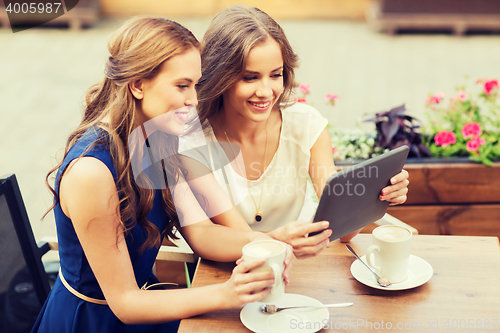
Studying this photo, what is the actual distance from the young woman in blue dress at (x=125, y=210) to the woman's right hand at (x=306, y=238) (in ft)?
0.43

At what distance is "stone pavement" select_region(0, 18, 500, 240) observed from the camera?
4250 millimetres

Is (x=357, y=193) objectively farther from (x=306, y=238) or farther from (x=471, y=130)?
(x=471, y=130)

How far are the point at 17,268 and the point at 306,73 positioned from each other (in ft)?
15.0

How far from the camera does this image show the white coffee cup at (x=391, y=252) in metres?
1.15

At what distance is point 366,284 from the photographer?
117 centimetres

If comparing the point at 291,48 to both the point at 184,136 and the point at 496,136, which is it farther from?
the point at 496,136

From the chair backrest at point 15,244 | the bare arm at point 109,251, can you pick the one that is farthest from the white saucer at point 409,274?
the chair backrest at point 15,244

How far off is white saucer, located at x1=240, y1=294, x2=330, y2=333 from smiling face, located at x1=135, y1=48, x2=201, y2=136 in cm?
51

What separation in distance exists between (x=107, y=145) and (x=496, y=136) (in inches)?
76.8

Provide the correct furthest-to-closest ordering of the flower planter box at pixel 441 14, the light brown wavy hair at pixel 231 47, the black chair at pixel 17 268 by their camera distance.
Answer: the flower planter box at pixel 441 14
the light brown wavy hair at pixel 231 47
the black chair at pixel 17 268

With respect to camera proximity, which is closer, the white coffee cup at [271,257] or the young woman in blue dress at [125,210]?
the white coffee cup at [271,257]

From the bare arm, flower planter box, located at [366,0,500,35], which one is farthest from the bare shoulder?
flower planter box, located at [366,0,500,35]

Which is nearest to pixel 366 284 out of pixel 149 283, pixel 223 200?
pixel 223 200

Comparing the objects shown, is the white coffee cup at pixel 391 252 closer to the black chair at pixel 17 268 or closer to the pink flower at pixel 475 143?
the black chair at pixel 17 268
